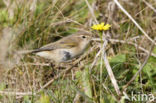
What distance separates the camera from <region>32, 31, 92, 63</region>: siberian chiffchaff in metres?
3.60

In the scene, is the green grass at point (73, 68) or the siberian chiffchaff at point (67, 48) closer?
the green grass at point (73, 68)

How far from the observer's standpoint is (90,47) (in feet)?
12.3

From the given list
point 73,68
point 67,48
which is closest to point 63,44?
point 67,48

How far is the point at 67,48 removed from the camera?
371 cm

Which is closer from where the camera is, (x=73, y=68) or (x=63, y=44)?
(x=73, y=68)

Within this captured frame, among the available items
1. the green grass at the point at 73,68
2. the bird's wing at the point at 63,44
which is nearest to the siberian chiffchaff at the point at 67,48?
the bird's wing at the point at 63,44

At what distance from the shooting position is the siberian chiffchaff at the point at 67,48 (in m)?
3.60

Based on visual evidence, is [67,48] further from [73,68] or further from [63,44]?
[73,68]

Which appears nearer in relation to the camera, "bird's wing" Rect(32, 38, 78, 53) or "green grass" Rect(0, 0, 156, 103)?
"green grass" Rect(0, 0, 156, 103)

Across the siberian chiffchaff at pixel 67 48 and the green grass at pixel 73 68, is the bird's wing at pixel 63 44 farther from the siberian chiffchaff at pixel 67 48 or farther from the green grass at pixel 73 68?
the green grass at pixel 73 68

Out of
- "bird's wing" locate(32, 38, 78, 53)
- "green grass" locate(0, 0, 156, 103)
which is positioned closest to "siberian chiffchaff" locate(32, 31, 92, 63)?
"bird's wing" locate(32, 38, 78, 53)

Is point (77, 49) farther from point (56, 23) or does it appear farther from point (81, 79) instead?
point (81, 79)

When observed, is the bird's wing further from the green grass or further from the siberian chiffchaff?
the green grass

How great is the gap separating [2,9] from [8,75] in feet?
5.41
